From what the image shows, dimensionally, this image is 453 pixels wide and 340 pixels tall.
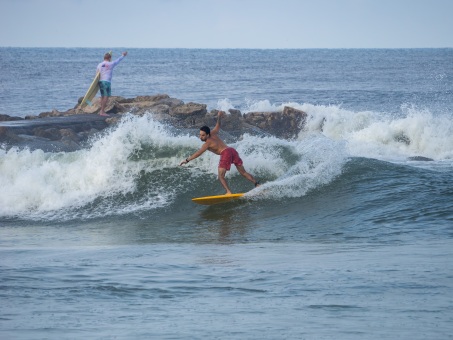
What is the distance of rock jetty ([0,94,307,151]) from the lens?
20.6 meters

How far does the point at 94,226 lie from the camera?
13.5 meters

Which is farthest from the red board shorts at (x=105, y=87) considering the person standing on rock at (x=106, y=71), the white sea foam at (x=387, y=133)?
the white sea foam at (x=387, y=133)

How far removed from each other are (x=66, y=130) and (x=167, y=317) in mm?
15541

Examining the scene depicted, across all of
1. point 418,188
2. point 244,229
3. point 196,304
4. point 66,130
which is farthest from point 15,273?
point 66,130

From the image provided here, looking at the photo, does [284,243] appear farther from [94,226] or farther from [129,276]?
[94,226]

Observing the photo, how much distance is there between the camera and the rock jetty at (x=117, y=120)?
20625 mm

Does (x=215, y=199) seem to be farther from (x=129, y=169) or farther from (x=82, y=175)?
(x=82, y=175)

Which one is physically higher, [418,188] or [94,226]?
[418,188]

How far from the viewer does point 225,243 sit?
11.0m

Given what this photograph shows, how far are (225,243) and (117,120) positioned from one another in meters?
12.4

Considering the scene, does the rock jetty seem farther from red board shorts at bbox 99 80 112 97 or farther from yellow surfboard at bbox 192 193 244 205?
yellow surfboard at bbox 192 193 244 205

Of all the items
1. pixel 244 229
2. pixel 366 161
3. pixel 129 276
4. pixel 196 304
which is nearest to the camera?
pixel 196 304

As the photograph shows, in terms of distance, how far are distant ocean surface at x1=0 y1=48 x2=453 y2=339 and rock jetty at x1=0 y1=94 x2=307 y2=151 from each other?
7.00ft

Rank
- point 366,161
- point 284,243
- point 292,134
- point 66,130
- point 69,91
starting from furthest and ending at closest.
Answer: point 69,91 < point 292,134 < point 66,130 < point 366,161 < point 284,243
